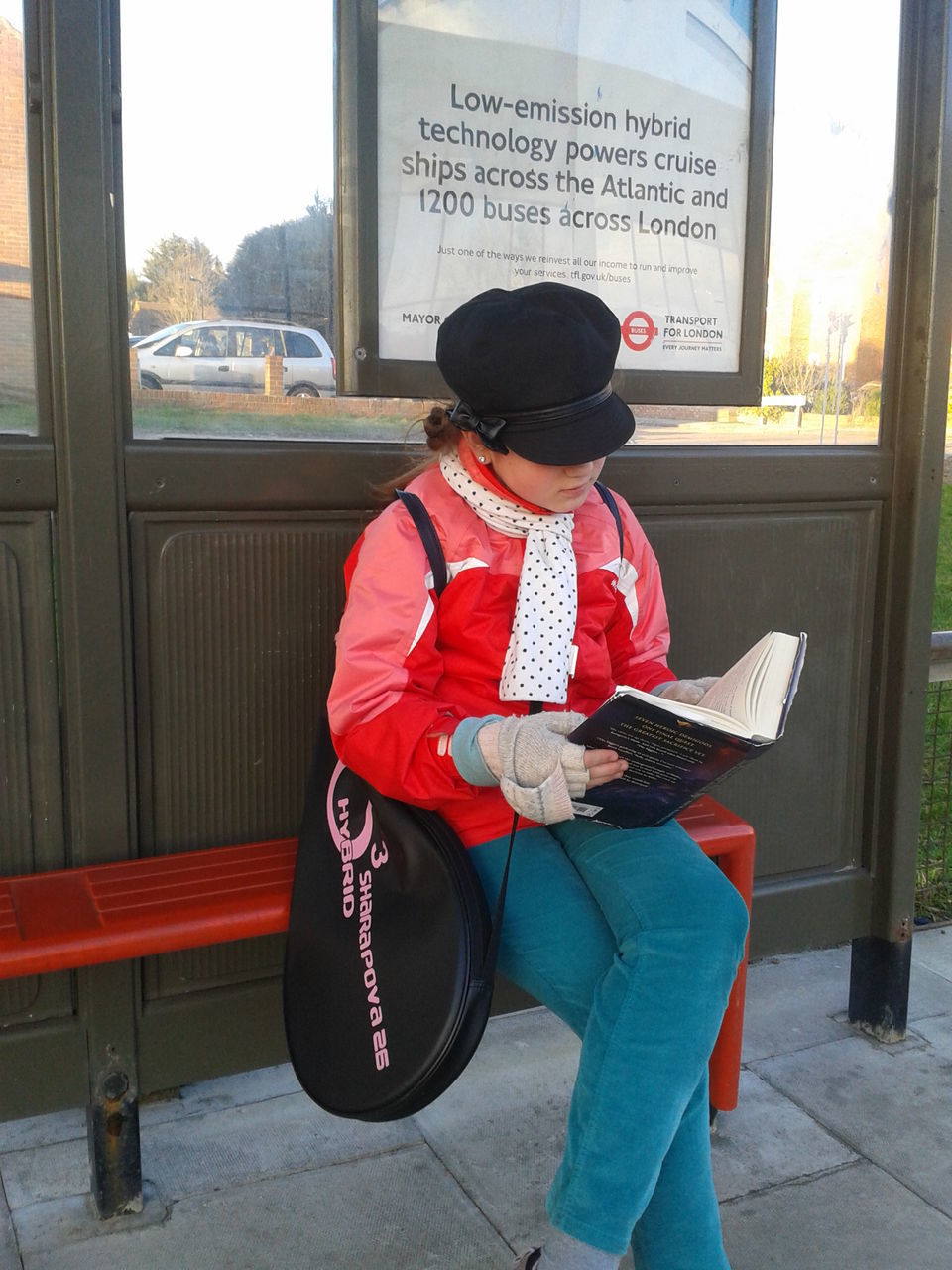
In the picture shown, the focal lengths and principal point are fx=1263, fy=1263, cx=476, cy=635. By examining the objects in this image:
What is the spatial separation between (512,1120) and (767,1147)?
543mm

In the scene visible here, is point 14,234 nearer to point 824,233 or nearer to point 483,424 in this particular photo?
point 483,424

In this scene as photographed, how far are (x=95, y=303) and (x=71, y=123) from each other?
0.99 ft

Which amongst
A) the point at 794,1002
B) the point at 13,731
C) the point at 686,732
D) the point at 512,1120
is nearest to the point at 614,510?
the point at 686,732

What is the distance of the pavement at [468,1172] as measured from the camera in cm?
233

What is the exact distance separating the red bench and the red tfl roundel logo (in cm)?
105

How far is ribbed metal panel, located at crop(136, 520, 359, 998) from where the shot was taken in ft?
8.04

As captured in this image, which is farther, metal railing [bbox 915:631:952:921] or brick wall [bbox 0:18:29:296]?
metal railing [bbox 915:631:952:921]

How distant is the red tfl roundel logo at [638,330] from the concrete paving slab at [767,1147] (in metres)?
1.71

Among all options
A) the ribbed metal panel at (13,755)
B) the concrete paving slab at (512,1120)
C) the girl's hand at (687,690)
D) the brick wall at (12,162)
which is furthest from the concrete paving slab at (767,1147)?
the brick wall at (12,162)

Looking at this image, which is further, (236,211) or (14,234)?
(236,211)

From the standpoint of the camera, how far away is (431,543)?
2.18m

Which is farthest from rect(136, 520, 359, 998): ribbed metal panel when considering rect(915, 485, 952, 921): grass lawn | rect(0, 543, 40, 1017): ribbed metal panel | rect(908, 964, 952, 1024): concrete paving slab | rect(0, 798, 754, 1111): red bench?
rect(915, 485, 952, 921): grass lawn

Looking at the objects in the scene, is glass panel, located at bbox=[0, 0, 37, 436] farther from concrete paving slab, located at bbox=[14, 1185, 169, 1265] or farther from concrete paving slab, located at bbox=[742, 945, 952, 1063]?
concrete paving slab, located at bbox=[742, 945, 952, 1063]

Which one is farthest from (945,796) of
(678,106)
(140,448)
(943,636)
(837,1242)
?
(140,448)
